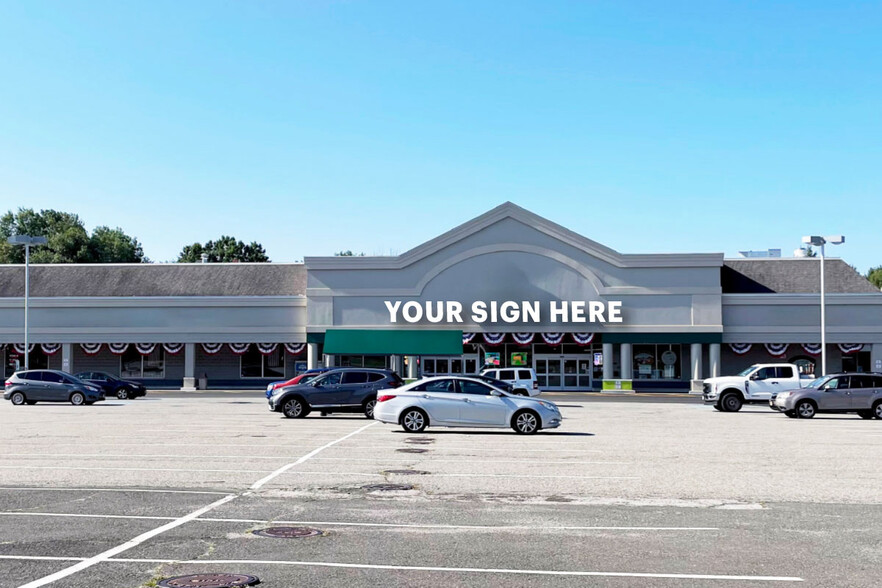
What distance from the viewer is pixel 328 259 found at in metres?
58.1

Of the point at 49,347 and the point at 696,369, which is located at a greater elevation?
the point at 49,347

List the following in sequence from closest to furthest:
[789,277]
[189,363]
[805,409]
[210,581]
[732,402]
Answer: [210,581] → [805,409] → [732,402] → [789,277] → [189,363]

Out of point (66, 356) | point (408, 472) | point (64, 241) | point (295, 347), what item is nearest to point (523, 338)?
point (295, 347)

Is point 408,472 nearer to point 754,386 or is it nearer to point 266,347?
point 754,386

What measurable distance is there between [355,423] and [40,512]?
16.5 meters

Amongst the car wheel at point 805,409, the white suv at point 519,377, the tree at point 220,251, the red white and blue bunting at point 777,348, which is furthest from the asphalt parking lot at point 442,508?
the tree at point 220,251

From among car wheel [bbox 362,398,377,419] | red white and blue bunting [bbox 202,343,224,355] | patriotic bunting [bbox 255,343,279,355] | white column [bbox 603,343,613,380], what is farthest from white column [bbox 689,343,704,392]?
car wheel [bbox 362,398,377,419]

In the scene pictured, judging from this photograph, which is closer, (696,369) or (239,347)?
(696,369)

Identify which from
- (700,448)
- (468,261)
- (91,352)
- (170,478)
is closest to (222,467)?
(170,478)

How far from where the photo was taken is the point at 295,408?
30.3m

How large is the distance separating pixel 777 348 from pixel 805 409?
25.0m

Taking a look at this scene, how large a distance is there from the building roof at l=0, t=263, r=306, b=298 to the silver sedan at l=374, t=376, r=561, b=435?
3700 centimetres

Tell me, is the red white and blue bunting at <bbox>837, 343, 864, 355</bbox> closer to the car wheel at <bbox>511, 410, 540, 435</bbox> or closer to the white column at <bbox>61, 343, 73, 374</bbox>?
the car wheel at <bbox>511, 410, 540, 435</bbox>

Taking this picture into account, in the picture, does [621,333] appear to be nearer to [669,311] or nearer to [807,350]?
[669,311]
